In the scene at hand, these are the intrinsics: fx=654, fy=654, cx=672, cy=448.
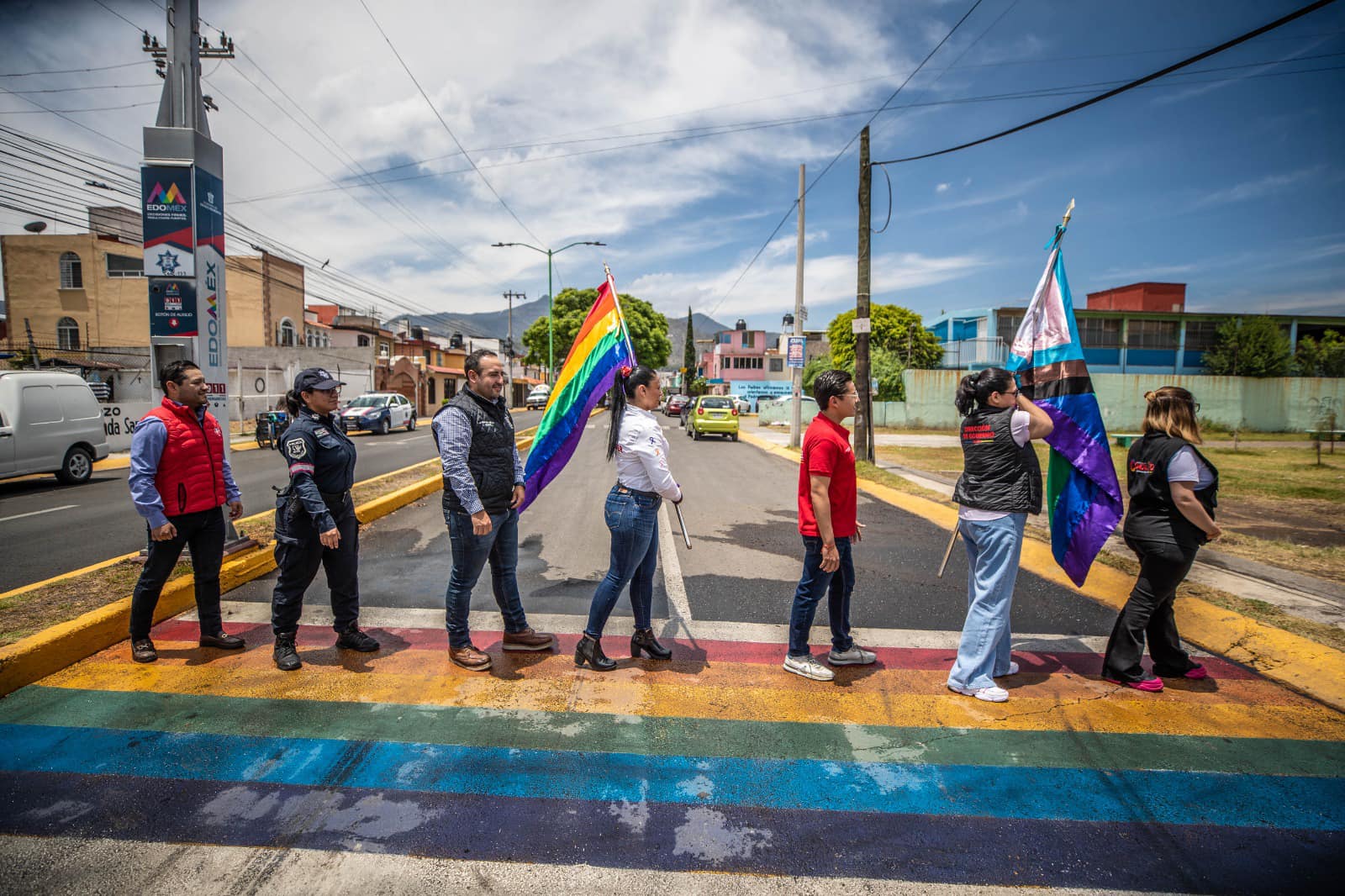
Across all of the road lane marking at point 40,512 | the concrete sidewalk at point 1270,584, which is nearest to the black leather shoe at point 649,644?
the concrete sidewalk at point 1270,584

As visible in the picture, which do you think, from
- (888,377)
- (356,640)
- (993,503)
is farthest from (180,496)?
(888,377)

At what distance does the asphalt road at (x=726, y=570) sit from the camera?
17.7ft

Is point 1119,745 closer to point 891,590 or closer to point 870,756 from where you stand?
point 870,756

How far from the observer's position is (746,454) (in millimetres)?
18953

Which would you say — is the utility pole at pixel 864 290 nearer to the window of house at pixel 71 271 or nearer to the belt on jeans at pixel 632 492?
the belt on jeans at pixel 632 492

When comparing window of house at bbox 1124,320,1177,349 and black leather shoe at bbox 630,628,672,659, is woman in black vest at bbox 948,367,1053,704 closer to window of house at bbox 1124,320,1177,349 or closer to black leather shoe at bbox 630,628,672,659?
black leather shoe at bbox 630,628,672,659

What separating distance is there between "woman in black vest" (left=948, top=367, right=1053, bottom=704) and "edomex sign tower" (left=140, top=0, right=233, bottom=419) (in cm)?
610

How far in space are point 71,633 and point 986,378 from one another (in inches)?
233

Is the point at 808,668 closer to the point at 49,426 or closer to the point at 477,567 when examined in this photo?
the point at 477,567

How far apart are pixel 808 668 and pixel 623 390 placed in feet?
6.88

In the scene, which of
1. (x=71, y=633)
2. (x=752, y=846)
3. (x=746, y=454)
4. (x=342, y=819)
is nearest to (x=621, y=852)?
(x=752, y=846)

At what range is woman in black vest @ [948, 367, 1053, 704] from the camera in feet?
12.3

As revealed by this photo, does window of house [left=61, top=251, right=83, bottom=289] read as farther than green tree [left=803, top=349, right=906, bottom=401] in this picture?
No

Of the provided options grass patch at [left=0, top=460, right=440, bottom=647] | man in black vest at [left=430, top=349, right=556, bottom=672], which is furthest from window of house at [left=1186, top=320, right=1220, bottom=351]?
grass patch at [left=0, top=460, right=440, bottom=647]
